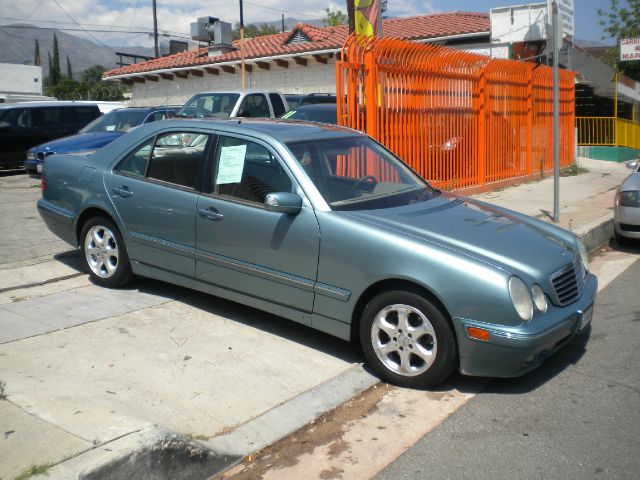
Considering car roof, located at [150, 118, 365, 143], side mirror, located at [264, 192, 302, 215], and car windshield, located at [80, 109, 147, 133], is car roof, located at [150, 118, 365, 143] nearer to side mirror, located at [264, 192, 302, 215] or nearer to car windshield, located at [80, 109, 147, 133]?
side mirror, located at [264, 192, 302, 215]

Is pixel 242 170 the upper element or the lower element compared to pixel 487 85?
lower

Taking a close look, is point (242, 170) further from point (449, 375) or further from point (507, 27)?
point (507, 27)

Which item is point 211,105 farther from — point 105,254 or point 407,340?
point 407,340

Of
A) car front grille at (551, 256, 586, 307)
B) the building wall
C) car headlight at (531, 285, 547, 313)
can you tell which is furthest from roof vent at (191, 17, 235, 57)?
car headlight at (531, 285, 547, 313)

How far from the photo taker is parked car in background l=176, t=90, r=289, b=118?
14.0m

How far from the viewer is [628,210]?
350 inches

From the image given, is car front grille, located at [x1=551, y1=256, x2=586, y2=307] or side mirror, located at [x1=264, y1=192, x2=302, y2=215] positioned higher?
side mirror, located at [x1=264, y1=192, x2=302, y2=215]

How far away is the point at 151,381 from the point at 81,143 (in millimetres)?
9472

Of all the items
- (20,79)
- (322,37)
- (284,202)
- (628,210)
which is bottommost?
(628,210)

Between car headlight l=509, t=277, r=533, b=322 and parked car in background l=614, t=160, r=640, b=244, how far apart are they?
5.07 metres

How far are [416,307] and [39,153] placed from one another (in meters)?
11.4

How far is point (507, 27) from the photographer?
2145 cm

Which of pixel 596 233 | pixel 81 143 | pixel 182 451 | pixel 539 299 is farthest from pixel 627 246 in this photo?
pixel 81 143

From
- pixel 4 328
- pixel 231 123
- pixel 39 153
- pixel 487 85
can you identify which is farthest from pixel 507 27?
pixel 4 328
